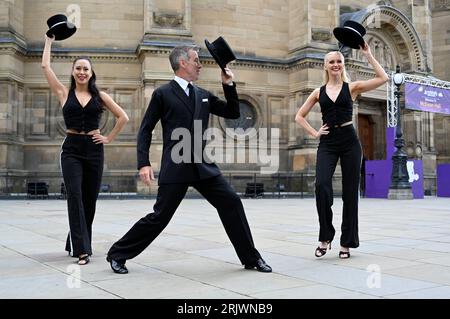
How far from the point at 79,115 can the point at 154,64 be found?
16.1m

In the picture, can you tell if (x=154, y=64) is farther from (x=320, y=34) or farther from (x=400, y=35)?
(x=400, y=35)

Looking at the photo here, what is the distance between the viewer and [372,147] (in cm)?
2945

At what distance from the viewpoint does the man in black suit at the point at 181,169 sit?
4.85 metres

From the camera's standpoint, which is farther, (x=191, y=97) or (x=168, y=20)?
(x=168, y=20)

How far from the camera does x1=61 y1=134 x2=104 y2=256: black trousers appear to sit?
557cm

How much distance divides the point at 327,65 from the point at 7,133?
58.5 ft

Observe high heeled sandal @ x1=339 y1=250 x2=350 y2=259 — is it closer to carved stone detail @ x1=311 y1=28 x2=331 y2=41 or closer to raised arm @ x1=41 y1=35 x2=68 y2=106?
raised arm @ x1=41 y1=35 x2=68 y2=106

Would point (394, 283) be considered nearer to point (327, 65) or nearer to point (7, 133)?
point (327, 65)

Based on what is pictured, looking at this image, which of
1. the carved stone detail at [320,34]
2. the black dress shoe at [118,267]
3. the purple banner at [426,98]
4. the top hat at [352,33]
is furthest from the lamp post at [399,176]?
the black dress shoe at [118,267]

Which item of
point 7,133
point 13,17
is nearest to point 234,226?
point 7,133

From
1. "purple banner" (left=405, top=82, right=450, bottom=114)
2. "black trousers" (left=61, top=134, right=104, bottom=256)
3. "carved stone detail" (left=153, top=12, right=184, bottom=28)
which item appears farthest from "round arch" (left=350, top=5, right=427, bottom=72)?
"black trousers" (left=61, top=134, right=104, bottom=256)

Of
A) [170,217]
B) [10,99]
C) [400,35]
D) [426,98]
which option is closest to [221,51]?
[170,217]

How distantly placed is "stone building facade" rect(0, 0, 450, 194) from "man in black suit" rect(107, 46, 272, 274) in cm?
1590

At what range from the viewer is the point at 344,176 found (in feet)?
19.5
